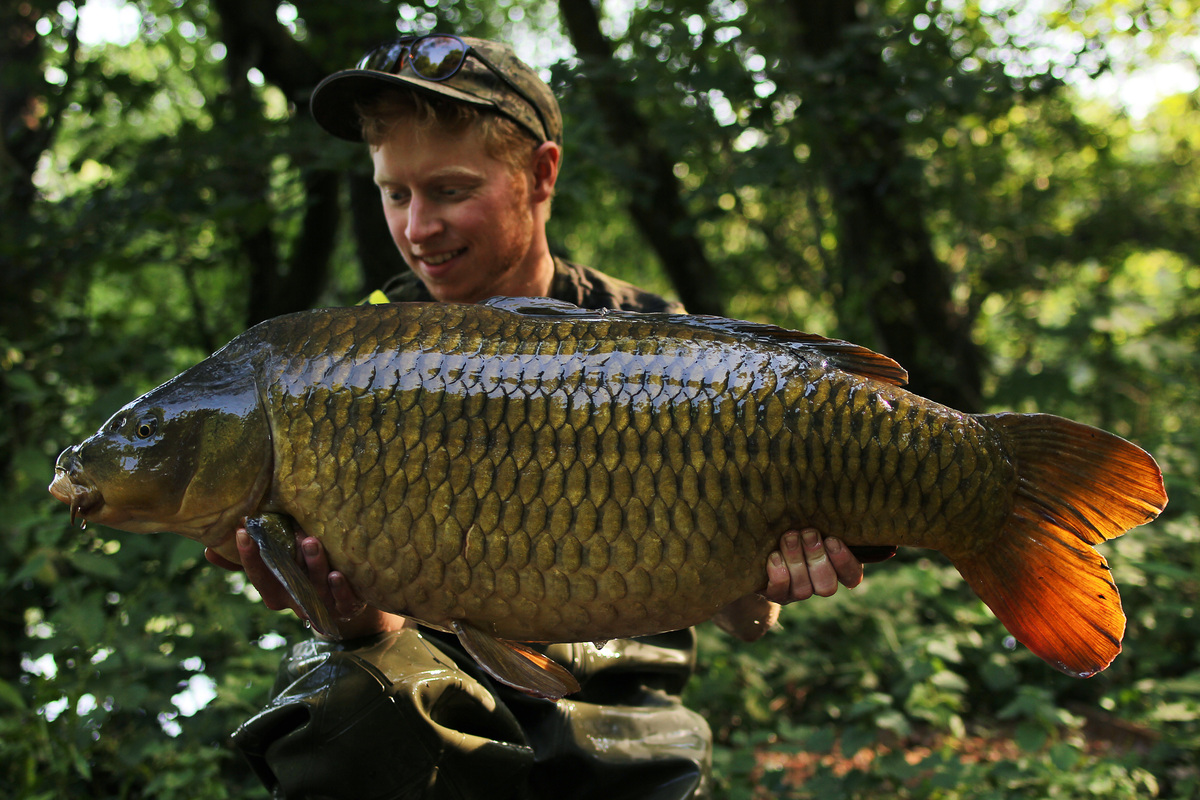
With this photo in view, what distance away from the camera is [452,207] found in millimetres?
1596

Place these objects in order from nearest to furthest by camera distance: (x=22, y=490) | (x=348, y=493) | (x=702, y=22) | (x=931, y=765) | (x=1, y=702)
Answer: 1. (x=348, y=493)
2. (x=931, y=765)
3. (x=1, y=702)
4. (x=22, y=490)
5. (x=702, y=22)

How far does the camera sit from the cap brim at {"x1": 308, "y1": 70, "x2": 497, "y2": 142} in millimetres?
1523

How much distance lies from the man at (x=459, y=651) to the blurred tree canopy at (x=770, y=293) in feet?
2.64

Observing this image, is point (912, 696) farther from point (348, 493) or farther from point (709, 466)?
point (348, 493)

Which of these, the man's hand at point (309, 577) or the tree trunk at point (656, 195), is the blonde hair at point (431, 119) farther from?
the tree trunk at point (656, 195)

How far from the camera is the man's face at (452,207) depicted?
5.15 ft

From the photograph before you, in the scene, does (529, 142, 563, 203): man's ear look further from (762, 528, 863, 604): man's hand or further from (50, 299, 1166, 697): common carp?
(762, 528, 863, 604): man's hand

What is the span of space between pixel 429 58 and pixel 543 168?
12.2 inches

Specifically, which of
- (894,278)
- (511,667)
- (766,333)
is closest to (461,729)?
(511,667)

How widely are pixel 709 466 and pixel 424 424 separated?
14.2 inches

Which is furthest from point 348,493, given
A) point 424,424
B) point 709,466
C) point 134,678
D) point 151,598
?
point 151,598

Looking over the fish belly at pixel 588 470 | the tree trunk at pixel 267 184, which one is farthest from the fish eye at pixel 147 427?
the tree trunk at pixel 267 184

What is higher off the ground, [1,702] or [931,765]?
[1,702]

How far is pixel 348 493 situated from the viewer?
3.66ft
